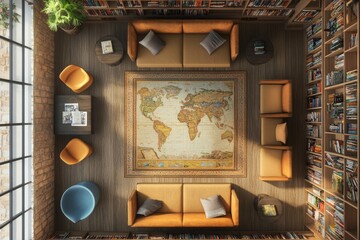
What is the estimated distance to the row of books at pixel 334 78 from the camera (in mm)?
3174

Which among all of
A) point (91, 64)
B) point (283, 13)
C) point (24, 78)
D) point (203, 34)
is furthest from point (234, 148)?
point (24, 78)

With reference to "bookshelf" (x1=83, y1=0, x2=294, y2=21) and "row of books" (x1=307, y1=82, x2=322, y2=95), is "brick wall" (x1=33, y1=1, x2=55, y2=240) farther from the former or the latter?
"row of books" (x1=307, y1=82, x2=322, y2=95)

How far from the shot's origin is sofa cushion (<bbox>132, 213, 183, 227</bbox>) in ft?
12.4

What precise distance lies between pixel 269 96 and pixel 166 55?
64.1 inches

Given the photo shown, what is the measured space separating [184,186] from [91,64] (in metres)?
2.34

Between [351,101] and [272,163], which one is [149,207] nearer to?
[272,163]

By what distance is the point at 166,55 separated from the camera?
408cm

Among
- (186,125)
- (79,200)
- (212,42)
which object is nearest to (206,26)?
(212,42)

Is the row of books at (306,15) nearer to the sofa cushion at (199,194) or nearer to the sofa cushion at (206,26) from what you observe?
the sofa cushion at (206,26)

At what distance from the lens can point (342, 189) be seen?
126 inches

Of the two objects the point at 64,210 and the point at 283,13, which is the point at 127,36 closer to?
the point at 283,13

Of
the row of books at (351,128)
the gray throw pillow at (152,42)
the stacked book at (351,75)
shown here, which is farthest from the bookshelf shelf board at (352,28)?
the gray throw pillow at (152,42)

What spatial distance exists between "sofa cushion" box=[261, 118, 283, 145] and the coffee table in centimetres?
254

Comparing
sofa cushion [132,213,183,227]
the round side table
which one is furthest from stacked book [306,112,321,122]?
the round side table
